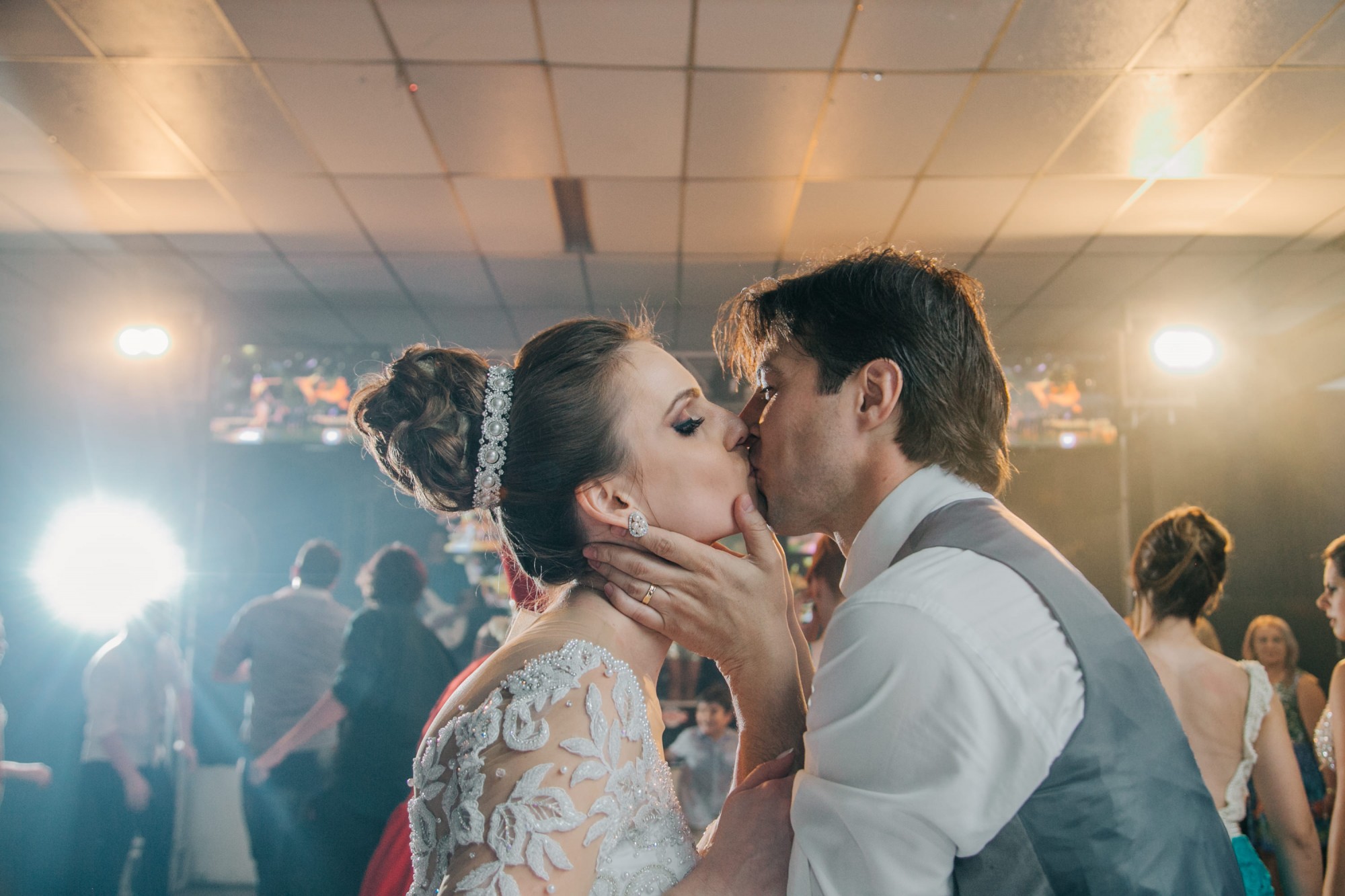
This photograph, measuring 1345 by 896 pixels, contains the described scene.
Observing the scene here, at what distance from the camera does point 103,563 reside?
539 centimetres

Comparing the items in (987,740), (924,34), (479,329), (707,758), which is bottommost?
(707,758)

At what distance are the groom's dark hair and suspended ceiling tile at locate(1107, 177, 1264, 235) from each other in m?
3.48

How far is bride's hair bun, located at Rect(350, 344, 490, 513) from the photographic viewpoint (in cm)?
147

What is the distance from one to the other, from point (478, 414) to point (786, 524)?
0.63m

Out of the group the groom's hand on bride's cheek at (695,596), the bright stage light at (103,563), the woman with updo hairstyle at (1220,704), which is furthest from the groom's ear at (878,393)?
the bright stage light at (103,563)

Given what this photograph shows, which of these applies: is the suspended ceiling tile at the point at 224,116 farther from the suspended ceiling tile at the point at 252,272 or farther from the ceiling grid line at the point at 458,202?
the suspended ceiling tile at the point at 252,272

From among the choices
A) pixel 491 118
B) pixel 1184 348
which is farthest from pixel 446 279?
pixel 1184 348

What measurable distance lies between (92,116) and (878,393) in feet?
12.6

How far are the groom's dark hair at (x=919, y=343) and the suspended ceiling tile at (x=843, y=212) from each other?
2432 millimetres

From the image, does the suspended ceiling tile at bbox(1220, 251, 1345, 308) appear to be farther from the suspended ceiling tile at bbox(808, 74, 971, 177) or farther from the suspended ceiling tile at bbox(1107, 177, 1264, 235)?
the suspended ceiling tile at bbox(808, 74, 971, 177)

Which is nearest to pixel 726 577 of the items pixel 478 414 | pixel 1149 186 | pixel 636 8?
pixel 478 414

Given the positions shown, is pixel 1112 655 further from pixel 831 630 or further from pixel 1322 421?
pixel 1322 421

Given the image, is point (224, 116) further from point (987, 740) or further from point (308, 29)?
point (987, 740)

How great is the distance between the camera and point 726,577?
4.67 ft
